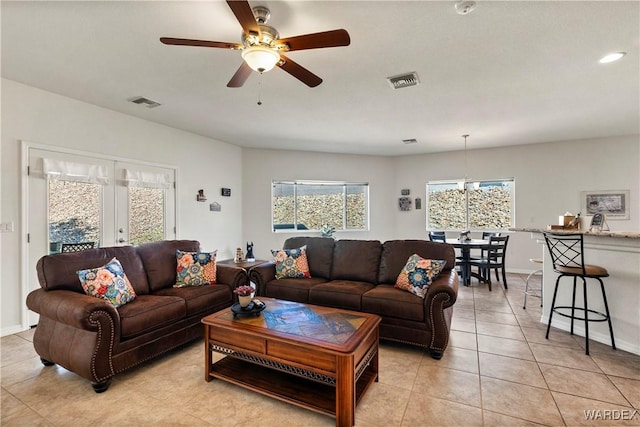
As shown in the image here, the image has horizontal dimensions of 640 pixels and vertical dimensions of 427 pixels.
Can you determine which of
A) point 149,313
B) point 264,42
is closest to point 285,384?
point 149,313

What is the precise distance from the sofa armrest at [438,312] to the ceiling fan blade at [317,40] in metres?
2.09

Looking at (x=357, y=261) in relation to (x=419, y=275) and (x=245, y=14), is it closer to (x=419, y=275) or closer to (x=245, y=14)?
(x=419, y=275)

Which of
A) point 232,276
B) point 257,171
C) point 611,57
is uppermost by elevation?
point 611,57

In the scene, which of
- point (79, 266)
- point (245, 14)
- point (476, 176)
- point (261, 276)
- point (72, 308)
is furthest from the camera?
point (476, 176)

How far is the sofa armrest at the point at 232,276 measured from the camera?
11.0ft

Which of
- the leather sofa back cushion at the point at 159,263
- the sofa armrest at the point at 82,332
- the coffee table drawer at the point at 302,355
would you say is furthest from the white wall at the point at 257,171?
the coffee table drawer at the point at 302,355

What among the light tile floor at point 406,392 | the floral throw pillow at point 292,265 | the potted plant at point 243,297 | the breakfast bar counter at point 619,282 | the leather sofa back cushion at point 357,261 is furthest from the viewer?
the floral throw pillow at point 292,265

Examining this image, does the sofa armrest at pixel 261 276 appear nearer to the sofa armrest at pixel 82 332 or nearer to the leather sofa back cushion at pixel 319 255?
the leather sofa back cushion at pixel 319 255

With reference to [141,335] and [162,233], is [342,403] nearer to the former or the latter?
[141,335]

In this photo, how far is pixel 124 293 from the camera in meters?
2.60

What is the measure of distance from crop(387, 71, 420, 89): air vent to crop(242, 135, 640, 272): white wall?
366 cm

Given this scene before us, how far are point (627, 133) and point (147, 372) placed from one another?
8037mm

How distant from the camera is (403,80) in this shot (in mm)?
3158

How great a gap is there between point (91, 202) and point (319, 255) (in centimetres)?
305
